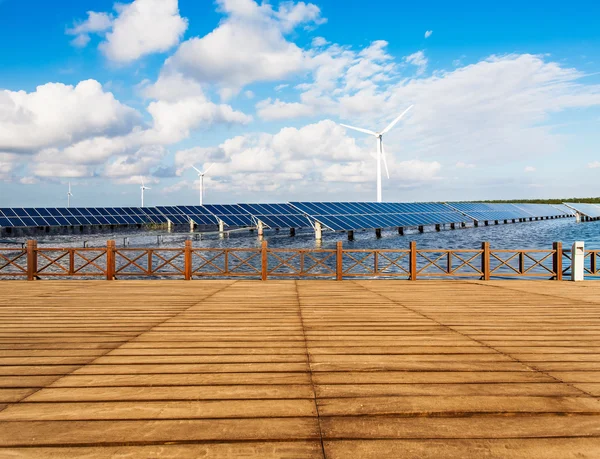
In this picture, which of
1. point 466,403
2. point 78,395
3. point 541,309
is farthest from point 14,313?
point 541,309

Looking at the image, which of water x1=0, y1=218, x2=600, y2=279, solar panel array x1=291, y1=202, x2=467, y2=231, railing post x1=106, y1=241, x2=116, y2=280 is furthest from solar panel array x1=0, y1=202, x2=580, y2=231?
railing post x1=106, y1=241, x2=116, y2=280

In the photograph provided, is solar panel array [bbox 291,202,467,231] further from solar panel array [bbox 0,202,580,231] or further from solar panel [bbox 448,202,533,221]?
solar panel [bbox 448,202,533,221]

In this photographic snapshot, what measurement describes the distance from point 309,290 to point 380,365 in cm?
737

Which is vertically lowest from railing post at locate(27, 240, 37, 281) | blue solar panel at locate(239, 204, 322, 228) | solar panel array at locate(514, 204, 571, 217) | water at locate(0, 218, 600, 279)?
water at locate(0, 218, 600, 279)

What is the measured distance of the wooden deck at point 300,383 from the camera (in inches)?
129

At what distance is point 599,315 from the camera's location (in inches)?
328

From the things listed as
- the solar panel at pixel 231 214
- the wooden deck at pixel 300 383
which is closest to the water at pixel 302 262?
the wooden deck at pixel 300 383

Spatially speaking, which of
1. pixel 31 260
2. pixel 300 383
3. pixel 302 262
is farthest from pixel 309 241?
pixel 300 383

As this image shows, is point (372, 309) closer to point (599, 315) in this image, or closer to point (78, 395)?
point (599, 315)

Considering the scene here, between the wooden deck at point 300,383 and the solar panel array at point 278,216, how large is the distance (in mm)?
46845

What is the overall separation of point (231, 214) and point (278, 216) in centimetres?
1106

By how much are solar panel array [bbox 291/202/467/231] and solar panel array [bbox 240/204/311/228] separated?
9.50ft

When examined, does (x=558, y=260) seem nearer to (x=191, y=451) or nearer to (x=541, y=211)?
(x=191, y=451)

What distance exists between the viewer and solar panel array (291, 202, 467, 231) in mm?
50875
